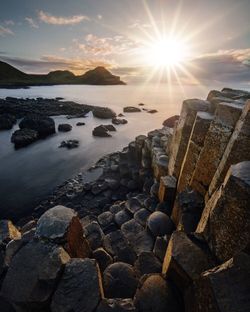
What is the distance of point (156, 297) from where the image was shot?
8.43 feet

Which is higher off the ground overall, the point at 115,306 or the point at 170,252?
the point at 170,252

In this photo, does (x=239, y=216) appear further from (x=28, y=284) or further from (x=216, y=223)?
(x=28, y=284)

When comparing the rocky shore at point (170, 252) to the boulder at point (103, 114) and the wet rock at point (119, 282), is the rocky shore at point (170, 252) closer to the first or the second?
the wet rock at point (119, 282)

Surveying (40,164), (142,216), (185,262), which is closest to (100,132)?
(40,164)

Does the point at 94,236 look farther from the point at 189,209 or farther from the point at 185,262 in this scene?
the point at 185,262

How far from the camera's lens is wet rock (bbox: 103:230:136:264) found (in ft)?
14.7

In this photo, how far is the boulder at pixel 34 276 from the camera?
2461 mm

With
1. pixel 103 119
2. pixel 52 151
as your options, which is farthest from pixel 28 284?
pixel 103 119

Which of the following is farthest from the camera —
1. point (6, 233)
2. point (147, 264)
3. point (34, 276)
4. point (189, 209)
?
point (6, 233)

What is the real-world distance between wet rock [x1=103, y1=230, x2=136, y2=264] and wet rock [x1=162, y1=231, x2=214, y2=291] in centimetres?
174

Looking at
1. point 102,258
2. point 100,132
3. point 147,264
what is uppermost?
point 147,264

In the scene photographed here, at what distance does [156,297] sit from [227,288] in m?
1.03

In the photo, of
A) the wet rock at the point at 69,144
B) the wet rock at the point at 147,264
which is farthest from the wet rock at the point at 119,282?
the wet rock at the point at 69,144

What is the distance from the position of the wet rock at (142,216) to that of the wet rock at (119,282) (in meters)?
1.99
